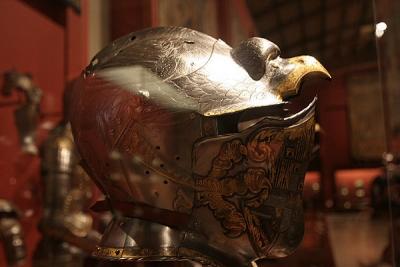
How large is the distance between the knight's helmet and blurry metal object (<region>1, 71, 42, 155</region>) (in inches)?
40.3

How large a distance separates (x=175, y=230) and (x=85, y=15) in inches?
63.9

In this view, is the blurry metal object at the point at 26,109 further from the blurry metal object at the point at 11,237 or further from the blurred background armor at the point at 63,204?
the blurry metal object at the point at 11,237

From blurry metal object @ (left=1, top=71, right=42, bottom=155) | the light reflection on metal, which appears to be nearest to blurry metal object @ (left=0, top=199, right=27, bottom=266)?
blurry metal object @ (left=1, top=71, right=42, bottom=155)

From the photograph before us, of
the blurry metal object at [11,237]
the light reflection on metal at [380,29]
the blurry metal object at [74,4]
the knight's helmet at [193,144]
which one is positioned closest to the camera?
the knight's helmet at [193,144]

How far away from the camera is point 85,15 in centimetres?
252

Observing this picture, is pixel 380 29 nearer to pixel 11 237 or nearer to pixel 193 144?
pixel 193 144

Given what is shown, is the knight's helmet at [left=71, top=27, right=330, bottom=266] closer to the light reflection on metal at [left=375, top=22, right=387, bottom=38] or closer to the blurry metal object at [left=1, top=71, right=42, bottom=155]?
the light reflection on metal at [left=375, top=22, right=387, bottom=38]

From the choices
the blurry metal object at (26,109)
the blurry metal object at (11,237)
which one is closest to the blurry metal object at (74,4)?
the blurry metal object at (26,109)

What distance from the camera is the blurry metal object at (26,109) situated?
2.13 m

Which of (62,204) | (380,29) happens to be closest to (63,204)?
(62,204)

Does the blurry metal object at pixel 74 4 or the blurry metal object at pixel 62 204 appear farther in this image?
the blurry metal object at pixel 74 4

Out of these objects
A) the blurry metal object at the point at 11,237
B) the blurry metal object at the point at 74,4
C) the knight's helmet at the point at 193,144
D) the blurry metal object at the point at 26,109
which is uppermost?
the blurry metal object at the point at 74,4

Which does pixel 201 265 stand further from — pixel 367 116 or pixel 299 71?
pixel 367 116

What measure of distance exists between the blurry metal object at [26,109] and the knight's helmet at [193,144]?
1.02 meters
